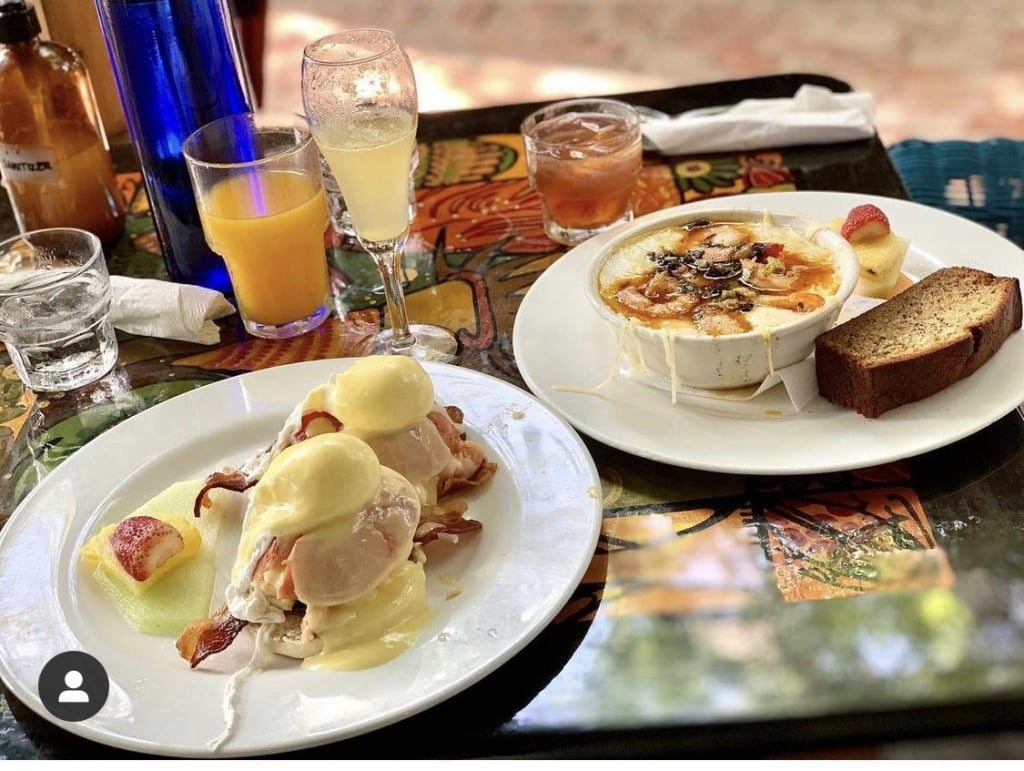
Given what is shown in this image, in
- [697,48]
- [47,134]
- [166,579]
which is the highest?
[47,134]

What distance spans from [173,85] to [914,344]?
107 cm

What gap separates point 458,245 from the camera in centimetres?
178

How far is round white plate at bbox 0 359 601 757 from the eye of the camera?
94cm

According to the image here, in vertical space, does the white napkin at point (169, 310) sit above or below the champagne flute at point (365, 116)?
below

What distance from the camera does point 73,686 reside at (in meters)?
0.99

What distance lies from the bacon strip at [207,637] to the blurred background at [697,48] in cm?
322

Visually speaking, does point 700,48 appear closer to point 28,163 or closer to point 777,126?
point 777,126

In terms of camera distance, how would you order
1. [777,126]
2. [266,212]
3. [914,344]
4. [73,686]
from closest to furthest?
[73,686], [914,344], [266,212], [777,126]

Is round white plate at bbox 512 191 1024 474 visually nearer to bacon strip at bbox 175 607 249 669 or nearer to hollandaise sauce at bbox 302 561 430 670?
hollandaise sauce at bbox 302 561 430 670

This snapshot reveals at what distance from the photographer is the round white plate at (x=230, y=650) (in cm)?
94

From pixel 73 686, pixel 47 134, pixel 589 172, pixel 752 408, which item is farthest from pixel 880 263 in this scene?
pixel 47 134

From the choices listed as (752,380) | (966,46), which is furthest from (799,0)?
(752,380)

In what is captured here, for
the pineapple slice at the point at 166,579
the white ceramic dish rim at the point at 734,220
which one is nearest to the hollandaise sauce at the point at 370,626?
the pineapple slice at the point at 166,579

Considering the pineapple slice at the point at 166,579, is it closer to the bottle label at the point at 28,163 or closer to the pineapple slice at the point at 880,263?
the bottle label at the point at 28,163
